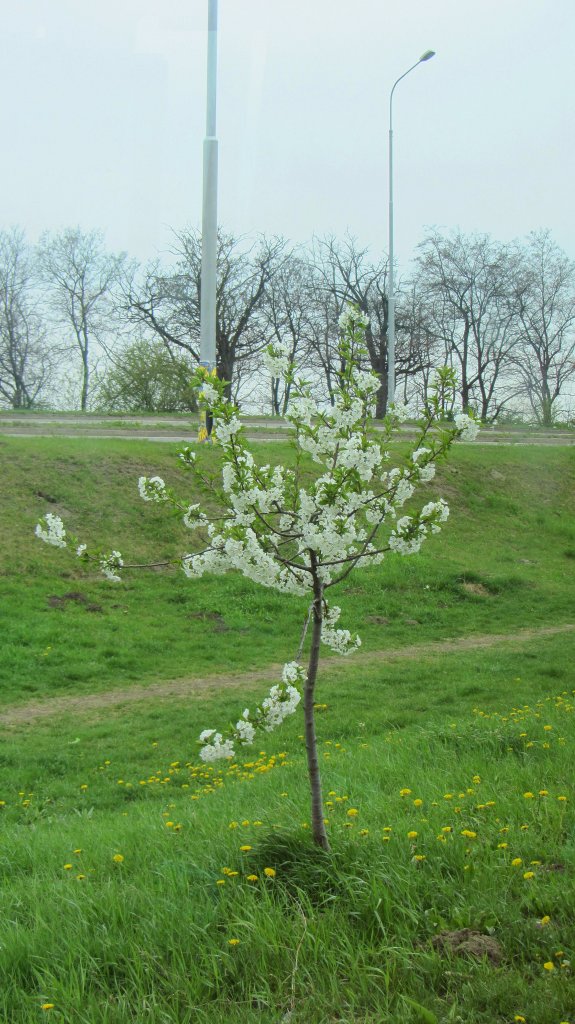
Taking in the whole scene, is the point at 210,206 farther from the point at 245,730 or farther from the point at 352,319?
the point at 245,730

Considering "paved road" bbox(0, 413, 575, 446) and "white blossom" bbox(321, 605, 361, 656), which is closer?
"white blossom" bbox(321, 605, 361, 656)

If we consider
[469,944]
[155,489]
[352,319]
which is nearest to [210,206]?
[352,319]

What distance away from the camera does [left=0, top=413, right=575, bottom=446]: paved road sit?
20.0m

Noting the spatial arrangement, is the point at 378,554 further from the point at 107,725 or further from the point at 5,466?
the point at 5,466

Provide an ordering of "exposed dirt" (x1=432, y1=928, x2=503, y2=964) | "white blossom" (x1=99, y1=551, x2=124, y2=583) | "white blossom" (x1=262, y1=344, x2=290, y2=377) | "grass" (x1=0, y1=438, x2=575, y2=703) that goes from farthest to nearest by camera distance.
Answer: "grass" (x1=0, y1=438, x2=575, y2=703) < "white blossom" (x1=99, y1=551, x2=124, y2=583) < "white blossom" (x1=262, y1=344, x2=290, y2=377) < "exposed dirt" (x1=432, y1=928, x2=503, y2=964)

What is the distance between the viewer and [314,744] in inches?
151

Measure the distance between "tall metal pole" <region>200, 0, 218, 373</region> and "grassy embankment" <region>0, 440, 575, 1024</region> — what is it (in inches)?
226

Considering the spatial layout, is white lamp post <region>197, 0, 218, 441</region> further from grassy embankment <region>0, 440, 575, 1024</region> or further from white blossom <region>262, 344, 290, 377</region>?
white blossom <region>262, 344, 290, 377</region>

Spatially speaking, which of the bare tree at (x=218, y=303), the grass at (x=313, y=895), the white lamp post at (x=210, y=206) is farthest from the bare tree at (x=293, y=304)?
the grass at (x=313, y=895)

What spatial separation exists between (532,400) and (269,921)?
40.8 meters

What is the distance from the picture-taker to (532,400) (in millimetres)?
41344

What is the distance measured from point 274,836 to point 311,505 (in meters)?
1.53

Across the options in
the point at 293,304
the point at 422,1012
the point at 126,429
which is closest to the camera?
the point at 422,1012

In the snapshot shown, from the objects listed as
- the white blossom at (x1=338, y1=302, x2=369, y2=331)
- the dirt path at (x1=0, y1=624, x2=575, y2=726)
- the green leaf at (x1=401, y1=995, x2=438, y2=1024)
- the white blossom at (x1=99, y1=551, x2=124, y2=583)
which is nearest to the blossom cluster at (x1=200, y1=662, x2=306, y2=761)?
the white blossom at (x1=99, y1=551, x2=124, y2=583)
